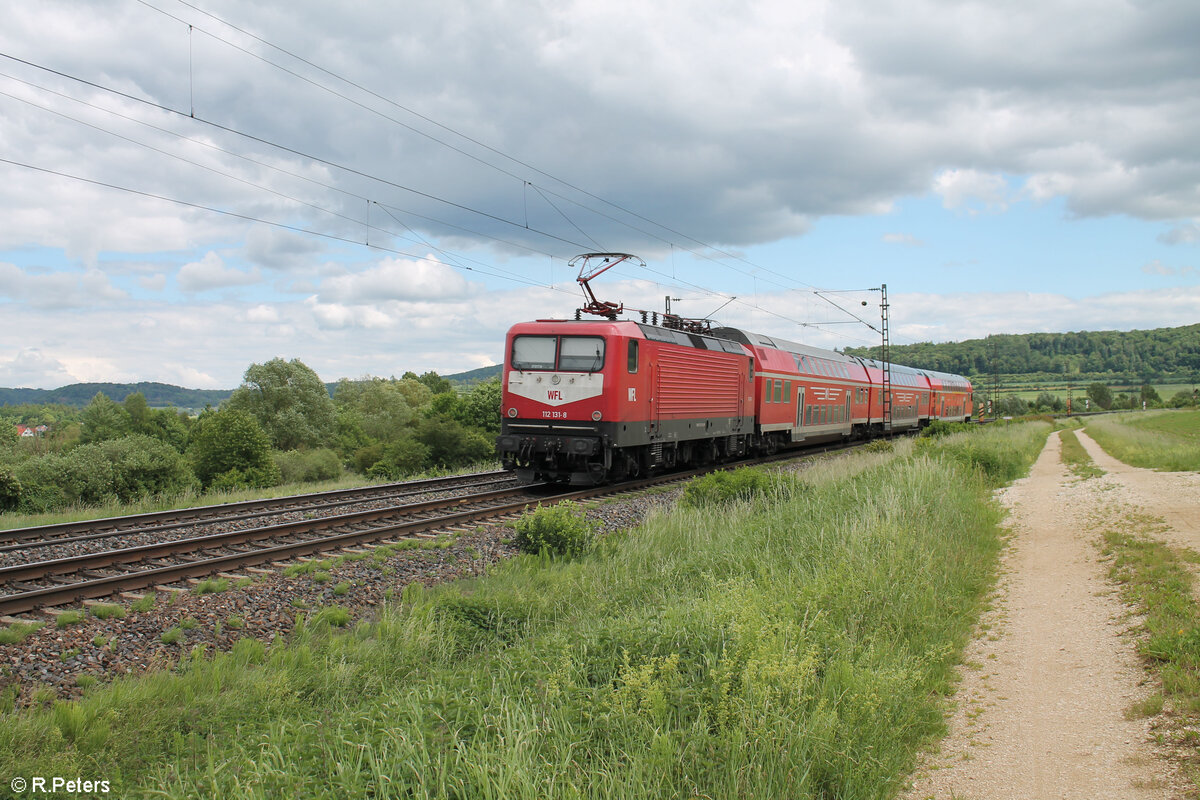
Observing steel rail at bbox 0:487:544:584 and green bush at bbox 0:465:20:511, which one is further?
green bush at bbox 0:465:20:511

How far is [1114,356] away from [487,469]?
140992 mm

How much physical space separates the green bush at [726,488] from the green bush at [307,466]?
2577 cm

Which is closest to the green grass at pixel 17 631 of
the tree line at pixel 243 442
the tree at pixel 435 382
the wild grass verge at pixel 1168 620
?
the wild grass verge at pixel 1168 620

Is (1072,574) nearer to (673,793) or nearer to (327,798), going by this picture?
(673,793)

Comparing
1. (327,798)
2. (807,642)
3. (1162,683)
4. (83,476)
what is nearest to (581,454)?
(807,642)

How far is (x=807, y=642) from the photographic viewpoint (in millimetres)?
5477

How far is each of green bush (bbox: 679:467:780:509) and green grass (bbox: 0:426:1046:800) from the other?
4.82m

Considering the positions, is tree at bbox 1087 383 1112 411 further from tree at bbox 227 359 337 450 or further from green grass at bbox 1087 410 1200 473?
tree at bbox 227 359 337 450

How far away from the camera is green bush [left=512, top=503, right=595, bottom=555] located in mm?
10250

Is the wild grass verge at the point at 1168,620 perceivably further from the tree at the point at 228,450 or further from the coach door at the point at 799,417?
the tree at the point at 228,450

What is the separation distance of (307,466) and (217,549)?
27.2m

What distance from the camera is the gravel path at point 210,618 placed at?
19.5ft

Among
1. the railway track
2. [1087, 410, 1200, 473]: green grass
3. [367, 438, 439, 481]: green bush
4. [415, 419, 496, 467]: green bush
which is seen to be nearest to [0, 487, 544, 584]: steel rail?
the railway track

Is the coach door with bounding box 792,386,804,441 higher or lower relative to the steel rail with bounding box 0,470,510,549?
higher
